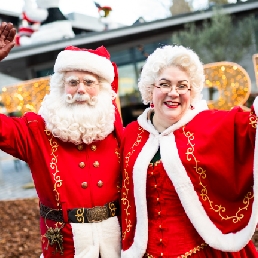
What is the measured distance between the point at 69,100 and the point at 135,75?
344 inches

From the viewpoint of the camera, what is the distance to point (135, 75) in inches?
436

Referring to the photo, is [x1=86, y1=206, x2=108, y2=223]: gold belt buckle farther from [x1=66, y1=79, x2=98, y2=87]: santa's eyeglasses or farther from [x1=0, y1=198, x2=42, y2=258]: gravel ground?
[x1=0, y1=198, x2=42, y2=258]: gravel ground

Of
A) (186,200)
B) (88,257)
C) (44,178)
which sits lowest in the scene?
(88,257)

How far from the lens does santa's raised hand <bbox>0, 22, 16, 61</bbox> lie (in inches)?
88.3

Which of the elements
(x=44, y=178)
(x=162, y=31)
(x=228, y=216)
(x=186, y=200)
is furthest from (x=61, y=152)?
(x=162, y=31)

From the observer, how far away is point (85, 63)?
2.52 meters

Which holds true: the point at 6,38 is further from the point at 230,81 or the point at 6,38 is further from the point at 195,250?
the point at 230,81

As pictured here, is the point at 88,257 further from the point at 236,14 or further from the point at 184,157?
the point at 236,14


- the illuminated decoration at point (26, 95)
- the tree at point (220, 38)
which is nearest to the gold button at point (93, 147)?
the illuminated decoration at point (26, 95)

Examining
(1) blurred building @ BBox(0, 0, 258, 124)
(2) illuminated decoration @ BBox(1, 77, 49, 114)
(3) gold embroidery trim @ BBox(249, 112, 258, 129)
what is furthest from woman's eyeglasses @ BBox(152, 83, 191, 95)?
(1) blurred building @ BBox(0, 0, 258, 124)

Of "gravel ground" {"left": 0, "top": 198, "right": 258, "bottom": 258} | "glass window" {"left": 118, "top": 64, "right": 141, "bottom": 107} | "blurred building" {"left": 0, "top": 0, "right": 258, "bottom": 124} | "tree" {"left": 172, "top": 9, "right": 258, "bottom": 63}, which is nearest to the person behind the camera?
"gravel ground" {"left": 0, "top": 198, "right": 258, "bottom": 258}

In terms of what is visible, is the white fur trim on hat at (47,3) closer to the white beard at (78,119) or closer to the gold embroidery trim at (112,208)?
the white beard at (78,119)

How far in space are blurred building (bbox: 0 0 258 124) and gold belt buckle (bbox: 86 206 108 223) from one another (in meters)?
7.37

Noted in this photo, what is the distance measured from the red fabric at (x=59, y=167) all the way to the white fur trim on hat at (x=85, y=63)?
41 cm
